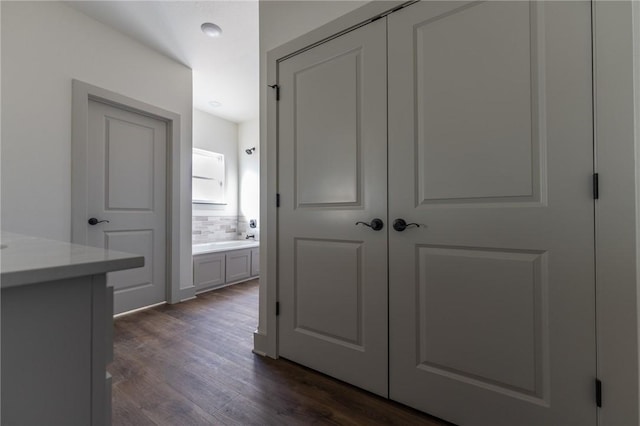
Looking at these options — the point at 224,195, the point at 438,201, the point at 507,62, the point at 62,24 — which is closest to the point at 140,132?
the point at 62,24

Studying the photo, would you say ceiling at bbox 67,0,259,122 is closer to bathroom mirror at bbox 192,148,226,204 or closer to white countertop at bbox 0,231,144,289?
bathroom mirror at bbox 192,148,226,204

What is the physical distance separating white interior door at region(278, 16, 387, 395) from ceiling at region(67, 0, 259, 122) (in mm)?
1061

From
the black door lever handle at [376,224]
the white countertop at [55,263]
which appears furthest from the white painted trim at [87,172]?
the black door lever handle at [376,224]

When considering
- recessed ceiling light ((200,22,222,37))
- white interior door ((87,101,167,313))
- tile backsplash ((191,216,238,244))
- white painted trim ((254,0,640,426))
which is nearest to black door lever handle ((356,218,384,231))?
white painted trim ((254,0,640,426))

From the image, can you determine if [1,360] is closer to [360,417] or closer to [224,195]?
[360,417]

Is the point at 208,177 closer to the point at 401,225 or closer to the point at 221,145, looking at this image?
the point at 221,145

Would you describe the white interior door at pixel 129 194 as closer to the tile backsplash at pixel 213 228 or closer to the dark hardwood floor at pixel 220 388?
the dark hardwood floor at pixel 220 388

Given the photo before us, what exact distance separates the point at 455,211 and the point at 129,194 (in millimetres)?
2884

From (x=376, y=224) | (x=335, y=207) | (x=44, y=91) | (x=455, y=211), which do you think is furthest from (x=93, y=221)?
(x=455, y=211)

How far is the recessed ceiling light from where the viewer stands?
251 cm

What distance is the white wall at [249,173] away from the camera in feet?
16.2

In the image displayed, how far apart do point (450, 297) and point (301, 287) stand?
0.86m

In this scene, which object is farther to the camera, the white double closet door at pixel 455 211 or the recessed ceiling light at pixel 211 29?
the recessed ceiling light at pixel 211 29

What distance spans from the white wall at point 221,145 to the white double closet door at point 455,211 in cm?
328
